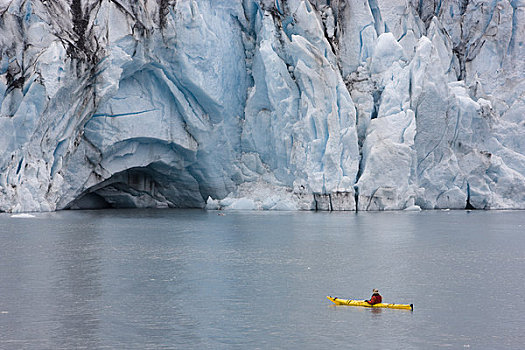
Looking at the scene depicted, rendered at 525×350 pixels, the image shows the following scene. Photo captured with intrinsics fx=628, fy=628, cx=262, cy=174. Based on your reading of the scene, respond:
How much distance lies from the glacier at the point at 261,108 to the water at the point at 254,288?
28.0 feet

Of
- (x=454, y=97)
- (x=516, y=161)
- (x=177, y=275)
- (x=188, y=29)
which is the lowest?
(x=177, y=275)

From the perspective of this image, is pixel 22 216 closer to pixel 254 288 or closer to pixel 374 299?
pixel 254 288

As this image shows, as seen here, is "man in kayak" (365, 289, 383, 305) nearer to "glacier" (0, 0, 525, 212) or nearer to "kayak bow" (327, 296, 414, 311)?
"kayak bow" (327, 296, 414, 311)

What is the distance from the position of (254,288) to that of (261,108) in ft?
71.0

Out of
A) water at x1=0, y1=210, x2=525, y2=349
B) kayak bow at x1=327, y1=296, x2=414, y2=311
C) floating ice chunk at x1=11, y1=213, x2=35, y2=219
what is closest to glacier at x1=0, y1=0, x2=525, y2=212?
floating ice chunk at x1=11, y1=213, x2=35, y2=219

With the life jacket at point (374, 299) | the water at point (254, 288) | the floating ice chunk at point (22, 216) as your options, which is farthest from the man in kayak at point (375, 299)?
the floating ice chunk at point (22, 216)

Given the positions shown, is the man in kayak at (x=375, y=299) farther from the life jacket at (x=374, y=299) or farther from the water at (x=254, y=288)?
the water at (x=254, y=288)

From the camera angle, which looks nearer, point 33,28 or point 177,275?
point 177,275

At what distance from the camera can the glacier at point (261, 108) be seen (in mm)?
26031

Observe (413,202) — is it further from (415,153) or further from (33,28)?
(33,28)

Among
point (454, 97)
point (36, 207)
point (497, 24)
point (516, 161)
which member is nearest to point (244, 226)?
point (36, 207)

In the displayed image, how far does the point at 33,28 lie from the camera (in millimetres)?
25328

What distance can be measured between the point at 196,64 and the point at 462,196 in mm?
15435

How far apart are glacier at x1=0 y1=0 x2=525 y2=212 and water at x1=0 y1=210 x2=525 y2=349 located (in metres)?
8.55
